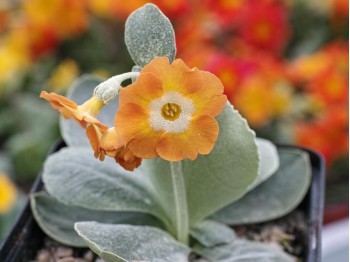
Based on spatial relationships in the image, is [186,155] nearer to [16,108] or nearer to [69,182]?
[69,182]

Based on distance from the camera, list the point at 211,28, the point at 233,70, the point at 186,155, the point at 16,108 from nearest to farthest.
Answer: the point at 186,155 < the point at 233,70 < the point at 16,108 < the point at 211,28

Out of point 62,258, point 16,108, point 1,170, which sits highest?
A: point 16,108

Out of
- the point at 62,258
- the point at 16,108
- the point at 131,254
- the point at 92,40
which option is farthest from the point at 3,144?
the point at 131,254

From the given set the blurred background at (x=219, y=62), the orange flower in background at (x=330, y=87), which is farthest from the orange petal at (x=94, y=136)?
the orange flower in background at (x=330, y=87)

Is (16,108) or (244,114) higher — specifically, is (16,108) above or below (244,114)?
below

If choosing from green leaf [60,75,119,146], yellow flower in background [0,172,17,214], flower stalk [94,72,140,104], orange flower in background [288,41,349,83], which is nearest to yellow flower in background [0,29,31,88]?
yellow flower in background [0,172,17,214]

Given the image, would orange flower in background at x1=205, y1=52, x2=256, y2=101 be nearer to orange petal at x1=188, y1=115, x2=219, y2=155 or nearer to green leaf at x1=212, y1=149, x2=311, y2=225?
green leaf at x1=212, y1=149, x2=311, y2=225
